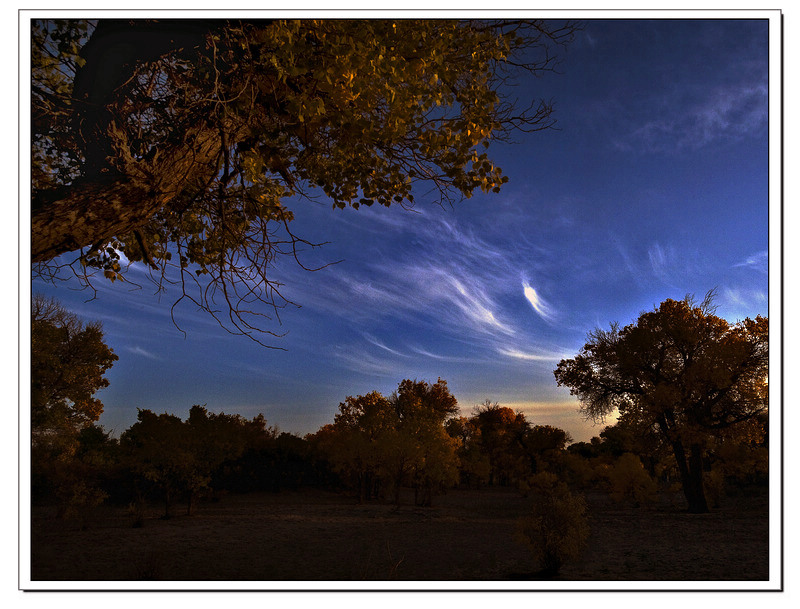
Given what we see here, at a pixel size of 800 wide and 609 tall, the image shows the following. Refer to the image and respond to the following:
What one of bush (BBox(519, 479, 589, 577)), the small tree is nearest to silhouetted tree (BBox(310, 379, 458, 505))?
bush (BBox(519, 479, 589, 577))

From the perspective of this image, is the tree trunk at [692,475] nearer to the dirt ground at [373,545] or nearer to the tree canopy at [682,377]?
the tree canopy at [682,377]

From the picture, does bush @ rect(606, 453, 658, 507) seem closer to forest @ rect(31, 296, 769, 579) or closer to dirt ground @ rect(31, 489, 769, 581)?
forest @ rect(31, 296, 769, 579)

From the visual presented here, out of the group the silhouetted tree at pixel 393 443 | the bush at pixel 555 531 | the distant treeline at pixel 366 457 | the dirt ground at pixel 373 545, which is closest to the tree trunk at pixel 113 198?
the dirt ground at pixel 373 545

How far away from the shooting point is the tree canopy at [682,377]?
11242mm

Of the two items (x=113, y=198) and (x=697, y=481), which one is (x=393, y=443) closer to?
(x=697, y=481)

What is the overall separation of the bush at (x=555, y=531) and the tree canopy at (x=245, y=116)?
5.43 meters

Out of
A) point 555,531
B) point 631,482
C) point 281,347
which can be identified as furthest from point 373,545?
point 281,347

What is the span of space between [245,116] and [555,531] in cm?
658

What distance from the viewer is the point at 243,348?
24.5ft

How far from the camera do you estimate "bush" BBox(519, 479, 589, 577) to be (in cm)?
679

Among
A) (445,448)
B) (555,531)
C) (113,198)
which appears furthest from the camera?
(445,448)

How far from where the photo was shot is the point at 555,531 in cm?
693

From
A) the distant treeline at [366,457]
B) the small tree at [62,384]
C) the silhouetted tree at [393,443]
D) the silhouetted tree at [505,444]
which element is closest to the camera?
the small tree at [62,384]

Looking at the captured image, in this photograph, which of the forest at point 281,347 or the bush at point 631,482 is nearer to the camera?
the forest at point 281,347
